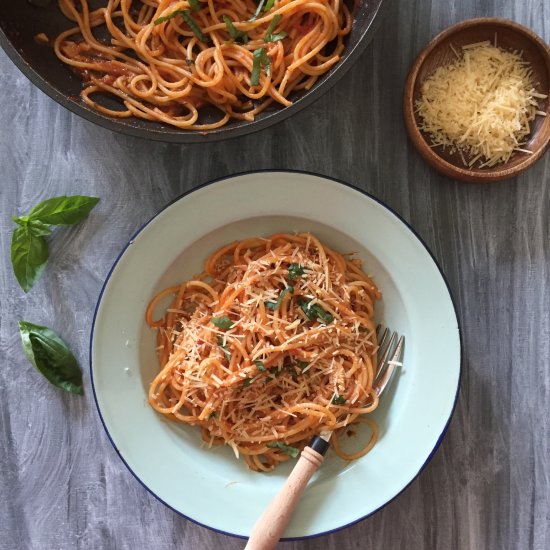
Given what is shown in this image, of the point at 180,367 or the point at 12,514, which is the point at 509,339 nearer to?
the point at 180,367

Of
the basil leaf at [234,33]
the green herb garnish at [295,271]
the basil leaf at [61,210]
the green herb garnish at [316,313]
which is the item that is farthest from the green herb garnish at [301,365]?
the basil leaf at [234,33]

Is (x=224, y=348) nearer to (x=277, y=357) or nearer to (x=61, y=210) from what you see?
(x=277, y=357)

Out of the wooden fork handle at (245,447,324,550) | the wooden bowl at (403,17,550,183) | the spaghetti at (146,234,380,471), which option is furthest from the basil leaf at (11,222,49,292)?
the wooden bowl at (403,17,550,183)

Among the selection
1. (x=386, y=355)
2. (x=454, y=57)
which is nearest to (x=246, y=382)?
(x=386, y=355)

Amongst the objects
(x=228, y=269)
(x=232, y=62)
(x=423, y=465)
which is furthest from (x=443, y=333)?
(x=232, y=62)

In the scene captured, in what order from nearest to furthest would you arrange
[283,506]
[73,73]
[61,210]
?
[283,506]
[73,73]
[61,210]

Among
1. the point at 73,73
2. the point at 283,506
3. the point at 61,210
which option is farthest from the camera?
the point at 61,210

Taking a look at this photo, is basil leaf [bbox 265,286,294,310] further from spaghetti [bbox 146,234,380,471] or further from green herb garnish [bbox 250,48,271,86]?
green herb garnish [bbox 250,48,271,86]

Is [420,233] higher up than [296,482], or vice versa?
[420,233]
